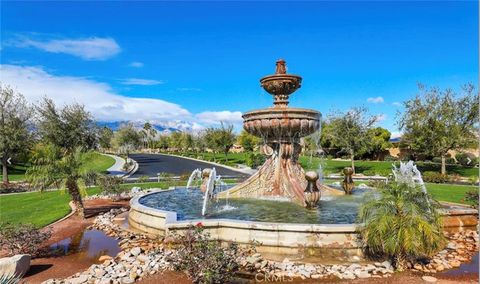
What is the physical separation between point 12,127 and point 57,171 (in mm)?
20426

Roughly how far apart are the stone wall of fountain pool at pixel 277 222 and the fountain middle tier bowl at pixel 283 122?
8.93ft

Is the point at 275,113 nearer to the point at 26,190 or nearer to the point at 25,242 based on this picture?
the point at 25,242

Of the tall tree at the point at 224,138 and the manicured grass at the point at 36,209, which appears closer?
the manicured grass at the point at 36,209

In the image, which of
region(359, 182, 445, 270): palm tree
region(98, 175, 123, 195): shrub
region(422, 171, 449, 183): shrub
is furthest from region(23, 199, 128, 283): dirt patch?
region(422, 171, 449, 183): shrub

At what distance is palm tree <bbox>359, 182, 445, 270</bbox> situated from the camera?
7.07 m

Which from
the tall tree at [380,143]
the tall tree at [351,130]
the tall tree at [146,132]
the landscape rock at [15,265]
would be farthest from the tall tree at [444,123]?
the tall tree at [146,132]

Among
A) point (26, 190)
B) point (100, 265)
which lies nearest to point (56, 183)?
point (100, 265)

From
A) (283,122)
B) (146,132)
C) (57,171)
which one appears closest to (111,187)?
(57,171)

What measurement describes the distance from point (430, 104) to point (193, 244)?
1349 inches

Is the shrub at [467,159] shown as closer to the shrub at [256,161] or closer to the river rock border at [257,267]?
the shrub at [256,161]

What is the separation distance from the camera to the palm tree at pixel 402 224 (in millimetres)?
7074

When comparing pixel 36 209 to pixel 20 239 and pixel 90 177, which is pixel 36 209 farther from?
pixel 20 239

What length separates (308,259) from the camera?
8258 millimetres

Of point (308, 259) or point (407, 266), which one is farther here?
point (308, 259)
